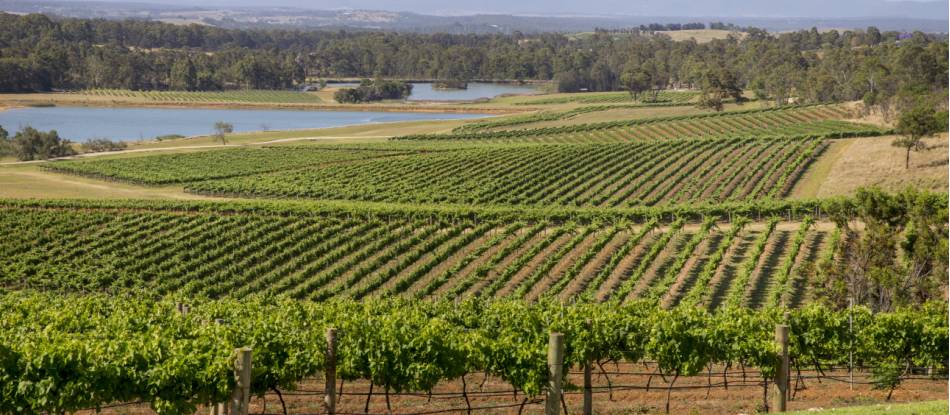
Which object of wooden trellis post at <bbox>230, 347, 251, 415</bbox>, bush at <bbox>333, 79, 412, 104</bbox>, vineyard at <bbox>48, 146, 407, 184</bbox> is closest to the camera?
wooden trellis post at <bbox>230, 347, 251, 415</bbox>

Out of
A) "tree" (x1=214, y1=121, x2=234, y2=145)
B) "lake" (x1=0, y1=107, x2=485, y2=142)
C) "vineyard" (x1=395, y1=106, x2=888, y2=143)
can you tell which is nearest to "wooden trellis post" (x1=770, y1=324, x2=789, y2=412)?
"vineyard" (x1=395, y1=106, x2=888, y2=143)

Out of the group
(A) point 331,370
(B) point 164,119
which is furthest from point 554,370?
(B) point 164,119

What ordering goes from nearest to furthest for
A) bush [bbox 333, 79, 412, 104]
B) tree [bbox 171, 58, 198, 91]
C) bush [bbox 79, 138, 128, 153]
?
bush [bbox 79, 138, 128, 153] < bush [bbox 333, 79, 412, 104] < tree [bbox 171, 58, 198, 91]

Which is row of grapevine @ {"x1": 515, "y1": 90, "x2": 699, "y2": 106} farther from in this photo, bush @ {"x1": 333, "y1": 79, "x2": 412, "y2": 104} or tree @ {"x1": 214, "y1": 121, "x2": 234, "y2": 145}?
tree @ {"x1": 214, "y1": 121, "x2": 234, "y2": 145}

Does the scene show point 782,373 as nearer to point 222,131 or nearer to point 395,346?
point 395,346

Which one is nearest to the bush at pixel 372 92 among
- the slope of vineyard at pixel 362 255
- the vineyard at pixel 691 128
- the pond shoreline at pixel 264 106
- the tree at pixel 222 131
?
the pond shoreline at pixel 264 106

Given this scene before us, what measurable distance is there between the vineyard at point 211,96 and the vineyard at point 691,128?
68.0 m

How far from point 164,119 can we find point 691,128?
257ft

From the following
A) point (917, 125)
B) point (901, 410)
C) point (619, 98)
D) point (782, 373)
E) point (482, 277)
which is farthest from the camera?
point (619, 98)

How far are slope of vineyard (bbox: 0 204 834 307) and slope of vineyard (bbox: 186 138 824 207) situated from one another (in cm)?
1008

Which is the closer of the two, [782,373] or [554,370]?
[554,370]

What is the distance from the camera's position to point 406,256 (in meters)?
47.0

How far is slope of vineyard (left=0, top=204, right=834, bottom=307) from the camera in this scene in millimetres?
41812

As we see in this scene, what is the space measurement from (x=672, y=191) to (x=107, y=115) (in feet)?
354
